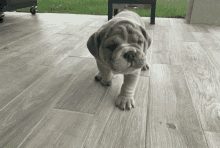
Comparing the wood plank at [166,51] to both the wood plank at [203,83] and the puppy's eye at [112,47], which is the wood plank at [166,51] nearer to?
the wood plank at [203,83]

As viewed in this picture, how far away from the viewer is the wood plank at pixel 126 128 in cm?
104

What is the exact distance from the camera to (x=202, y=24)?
12.2 ft

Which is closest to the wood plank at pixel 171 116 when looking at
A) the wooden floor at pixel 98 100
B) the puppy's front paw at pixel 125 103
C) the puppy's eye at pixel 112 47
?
the wooden floor at pixel 98 100

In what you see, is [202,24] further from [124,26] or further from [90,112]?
[90,112]

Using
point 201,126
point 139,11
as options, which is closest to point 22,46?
point 201,126

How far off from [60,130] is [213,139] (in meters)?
0.95

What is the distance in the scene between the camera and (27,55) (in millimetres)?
2215

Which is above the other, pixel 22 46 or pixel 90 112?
pixel 22 46

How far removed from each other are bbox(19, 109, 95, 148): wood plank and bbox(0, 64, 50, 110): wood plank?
43 cm

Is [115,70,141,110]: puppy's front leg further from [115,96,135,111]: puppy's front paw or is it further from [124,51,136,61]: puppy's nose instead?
[124,51,136,61]: puppy's nose

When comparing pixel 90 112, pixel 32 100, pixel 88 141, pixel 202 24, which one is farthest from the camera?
pixel 202 24

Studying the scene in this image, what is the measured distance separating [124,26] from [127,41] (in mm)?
100

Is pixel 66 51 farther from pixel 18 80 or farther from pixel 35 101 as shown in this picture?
pixel 35 101

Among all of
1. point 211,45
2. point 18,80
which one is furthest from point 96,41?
point 211,45
